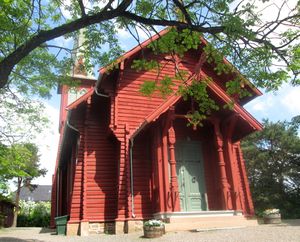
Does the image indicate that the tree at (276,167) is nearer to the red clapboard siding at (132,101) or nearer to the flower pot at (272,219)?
the flower pot at (272,219)

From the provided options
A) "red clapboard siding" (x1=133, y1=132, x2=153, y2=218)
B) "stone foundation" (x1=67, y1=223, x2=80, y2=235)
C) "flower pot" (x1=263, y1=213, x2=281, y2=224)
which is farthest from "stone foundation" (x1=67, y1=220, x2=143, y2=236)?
"flower pot" (x1=263, y1=213, x2=281, y2=224)

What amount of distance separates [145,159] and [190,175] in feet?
6.29

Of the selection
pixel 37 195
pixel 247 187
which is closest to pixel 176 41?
pixel 247 187

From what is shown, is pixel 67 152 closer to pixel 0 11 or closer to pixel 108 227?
pixel 108 227

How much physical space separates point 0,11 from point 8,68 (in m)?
2.09

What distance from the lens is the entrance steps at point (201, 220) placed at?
34.2ft

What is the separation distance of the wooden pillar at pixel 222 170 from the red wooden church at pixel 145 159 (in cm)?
3

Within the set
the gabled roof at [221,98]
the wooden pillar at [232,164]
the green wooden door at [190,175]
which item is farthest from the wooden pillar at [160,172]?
the wooden pillar at [232,164]

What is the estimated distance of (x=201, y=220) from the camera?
10.8 meters

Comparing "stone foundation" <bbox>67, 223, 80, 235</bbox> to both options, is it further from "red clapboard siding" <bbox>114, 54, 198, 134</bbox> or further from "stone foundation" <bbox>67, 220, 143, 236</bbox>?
"red clapboard siding" <bbox>114, 54, 198, 134</bbox>

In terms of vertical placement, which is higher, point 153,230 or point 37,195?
point 37,195

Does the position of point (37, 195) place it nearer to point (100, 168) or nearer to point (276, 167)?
point (276, 167)

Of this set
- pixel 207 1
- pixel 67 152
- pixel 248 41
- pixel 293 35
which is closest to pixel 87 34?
pixel 207 1

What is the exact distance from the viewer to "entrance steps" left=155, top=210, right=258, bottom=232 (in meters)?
10.4
